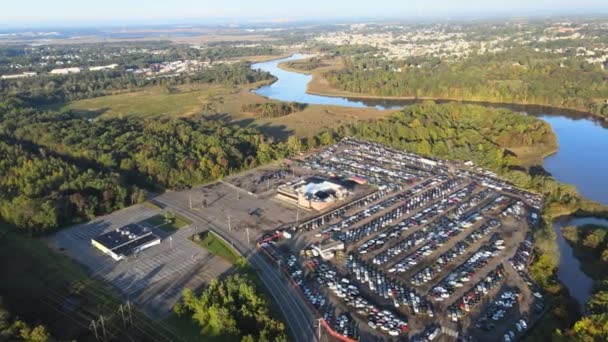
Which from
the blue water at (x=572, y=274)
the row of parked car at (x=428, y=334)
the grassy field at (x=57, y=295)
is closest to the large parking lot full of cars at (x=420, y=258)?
the row of parked car at (x=428, y=334)

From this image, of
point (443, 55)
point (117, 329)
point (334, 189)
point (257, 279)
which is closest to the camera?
point (117, 329)

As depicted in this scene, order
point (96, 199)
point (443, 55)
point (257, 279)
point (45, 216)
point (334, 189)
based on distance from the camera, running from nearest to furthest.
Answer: point (257, 279)
point (45, 216)
point (96, 199)
point (334, 189)
point (443, 55)

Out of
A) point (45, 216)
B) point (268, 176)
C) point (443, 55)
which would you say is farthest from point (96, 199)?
point (443, 55)

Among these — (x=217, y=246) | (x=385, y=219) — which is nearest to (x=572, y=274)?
(x=385, y=219)

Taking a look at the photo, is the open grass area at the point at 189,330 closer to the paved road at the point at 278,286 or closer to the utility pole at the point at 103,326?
the utility pole at the point at 103,326

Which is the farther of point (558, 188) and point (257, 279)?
point (558, 188)

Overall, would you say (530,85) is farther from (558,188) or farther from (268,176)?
(268,176)

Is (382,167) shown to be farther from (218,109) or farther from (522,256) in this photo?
(218,109)
